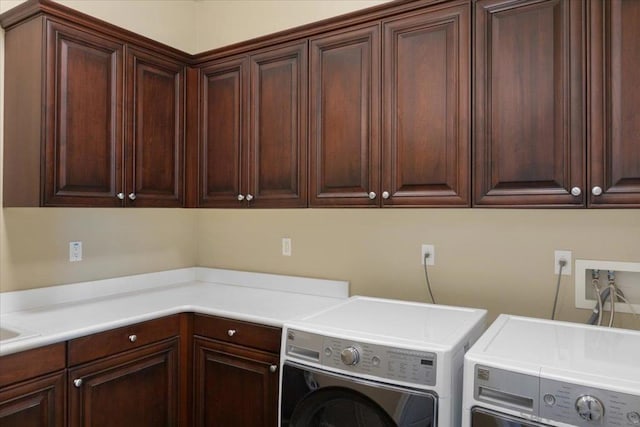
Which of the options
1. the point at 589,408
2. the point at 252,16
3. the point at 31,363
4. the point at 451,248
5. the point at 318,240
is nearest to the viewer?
the point at 589,408

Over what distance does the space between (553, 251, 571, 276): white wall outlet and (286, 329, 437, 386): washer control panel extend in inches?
33.9

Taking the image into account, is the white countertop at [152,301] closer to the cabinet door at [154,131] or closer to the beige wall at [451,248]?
the beige wall at [451,248]

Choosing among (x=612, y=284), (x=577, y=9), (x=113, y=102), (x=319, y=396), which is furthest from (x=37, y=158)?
(x=612, y=284)

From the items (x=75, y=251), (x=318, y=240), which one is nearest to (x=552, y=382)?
(x=318, y=240)

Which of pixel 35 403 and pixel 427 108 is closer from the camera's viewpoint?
pixel 35 403

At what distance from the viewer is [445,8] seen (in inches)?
72.5

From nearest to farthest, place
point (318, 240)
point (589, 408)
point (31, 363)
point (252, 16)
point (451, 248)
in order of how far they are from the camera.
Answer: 1. point (589, 408)
2. point (31, 363)
3. point (451, 248)
4. point (318, 240)
5. point (252, 16)

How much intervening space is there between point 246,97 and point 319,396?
1.59 m

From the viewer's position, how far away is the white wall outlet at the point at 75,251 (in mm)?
2350

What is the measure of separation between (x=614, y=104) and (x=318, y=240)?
1568 mm

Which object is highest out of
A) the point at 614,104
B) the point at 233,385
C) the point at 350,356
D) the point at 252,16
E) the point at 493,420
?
the point at 252,16

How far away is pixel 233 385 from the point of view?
6.90ft

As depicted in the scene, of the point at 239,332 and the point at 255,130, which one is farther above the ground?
the point at 255,130

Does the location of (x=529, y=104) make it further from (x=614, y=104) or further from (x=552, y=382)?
(x=552, y=382)
